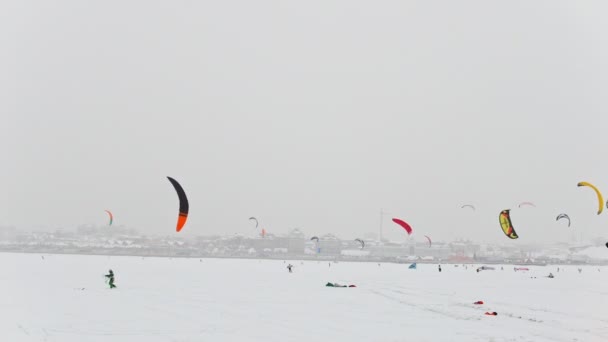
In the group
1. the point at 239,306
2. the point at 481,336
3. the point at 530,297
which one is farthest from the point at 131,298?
the point at 530,297

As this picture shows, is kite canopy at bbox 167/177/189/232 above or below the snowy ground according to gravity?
above

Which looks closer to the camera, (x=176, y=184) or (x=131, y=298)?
(x=131, y=298)

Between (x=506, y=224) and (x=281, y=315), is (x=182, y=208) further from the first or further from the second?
(x=506, y=224)

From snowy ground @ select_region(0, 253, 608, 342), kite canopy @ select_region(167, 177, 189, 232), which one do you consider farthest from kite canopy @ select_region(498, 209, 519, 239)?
kite canopy @ select_region(167, 177, 189, 232)

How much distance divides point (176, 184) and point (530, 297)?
44.4 ft

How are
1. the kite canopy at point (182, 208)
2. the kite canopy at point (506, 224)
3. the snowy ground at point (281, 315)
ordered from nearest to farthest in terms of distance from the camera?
the snowy ground at point (281, 315), the kite canopy at point (182, 208), the kite canopy at point (506, 224)

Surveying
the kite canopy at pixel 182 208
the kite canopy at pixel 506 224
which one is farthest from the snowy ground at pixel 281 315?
the kite canopy at pixel 506 224

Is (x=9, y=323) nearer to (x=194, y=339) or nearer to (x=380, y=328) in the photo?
(x=194, y=339)

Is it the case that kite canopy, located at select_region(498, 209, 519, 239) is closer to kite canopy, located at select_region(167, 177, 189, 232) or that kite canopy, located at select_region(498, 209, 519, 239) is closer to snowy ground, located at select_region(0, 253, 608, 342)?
snowy ground, located at select_region(0, 253, 608, 342)

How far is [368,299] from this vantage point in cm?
2059

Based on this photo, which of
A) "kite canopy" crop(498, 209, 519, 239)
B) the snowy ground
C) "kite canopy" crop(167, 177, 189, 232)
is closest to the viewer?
the snowy ground

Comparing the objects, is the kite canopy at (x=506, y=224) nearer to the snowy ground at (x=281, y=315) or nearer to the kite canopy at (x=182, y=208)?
the snowy ground at (x=281, y=315)

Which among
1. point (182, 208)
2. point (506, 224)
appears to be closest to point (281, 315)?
point (182, 208)

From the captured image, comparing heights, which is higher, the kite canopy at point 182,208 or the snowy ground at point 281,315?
the kite canopy at point 182,208
